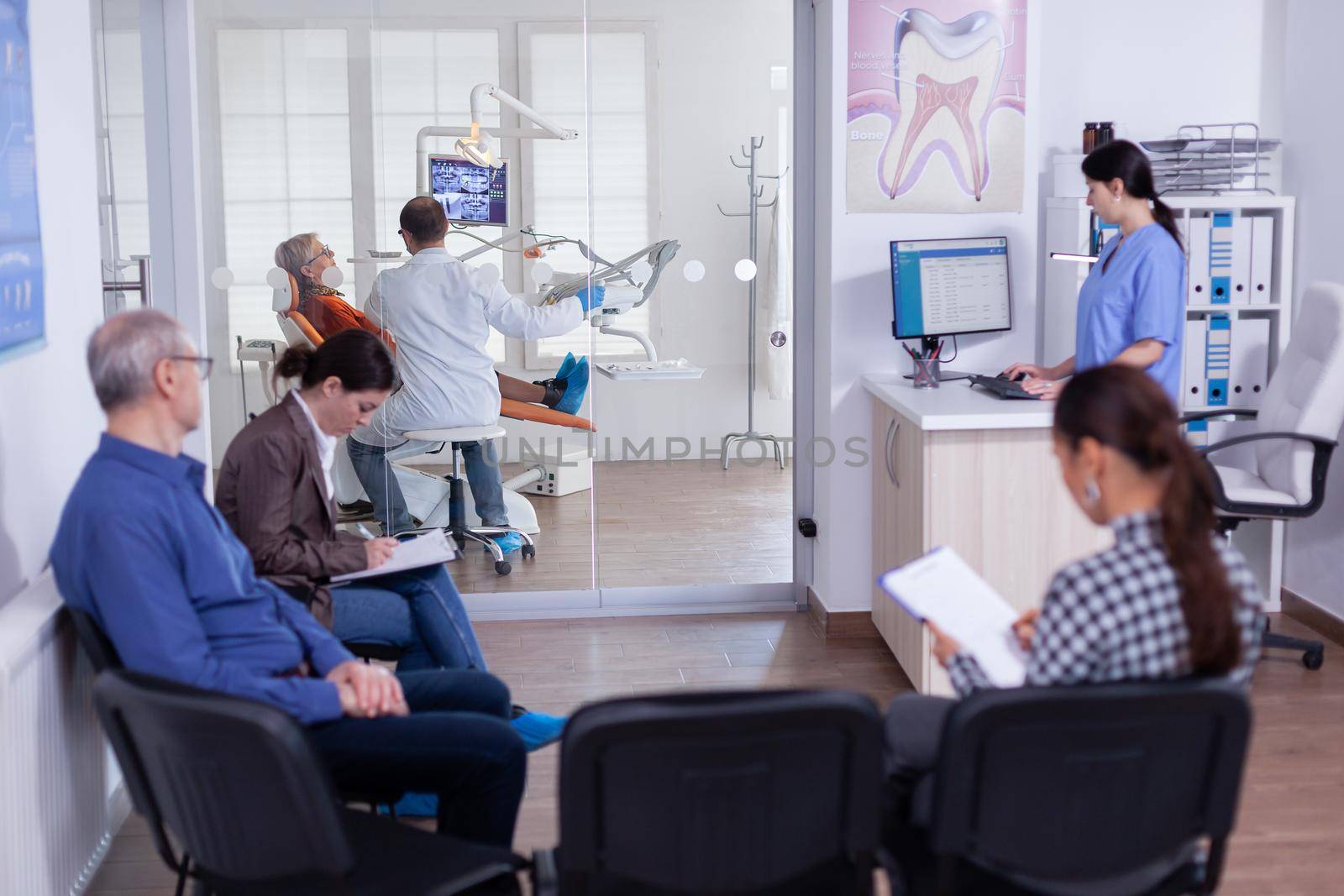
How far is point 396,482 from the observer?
15.0 ft

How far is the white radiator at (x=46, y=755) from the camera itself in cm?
207

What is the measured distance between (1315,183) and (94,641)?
4060mm

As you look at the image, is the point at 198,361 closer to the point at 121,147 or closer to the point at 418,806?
the point at 418,806

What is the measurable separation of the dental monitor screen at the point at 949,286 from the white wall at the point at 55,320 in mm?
2310

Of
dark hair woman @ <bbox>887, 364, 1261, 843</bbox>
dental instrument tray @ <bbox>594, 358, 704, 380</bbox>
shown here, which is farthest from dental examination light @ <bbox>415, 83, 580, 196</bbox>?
dark hair woman @ <bbox>887, 364, 1261, 843</bbox>

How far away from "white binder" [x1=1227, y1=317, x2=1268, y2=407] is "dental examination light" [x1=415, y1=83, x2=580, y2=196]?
2441 mm

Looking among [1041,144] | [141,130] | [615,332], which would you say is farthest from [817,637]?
[141,130]

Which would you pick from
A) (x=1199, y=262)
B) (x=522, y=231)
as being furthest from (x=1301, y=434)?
(x=522, y=231)

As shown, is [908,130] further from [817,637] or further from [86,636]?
[86,636]

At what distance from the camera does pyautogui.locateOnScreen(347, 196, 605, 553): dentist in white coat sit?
4.44 m

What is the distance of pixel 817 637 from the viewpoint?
4.49 meters

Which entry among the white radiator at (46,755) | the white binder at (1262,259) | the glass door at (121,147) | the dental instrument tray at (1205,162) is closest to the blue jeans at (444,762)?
the white radiator at (46,755)

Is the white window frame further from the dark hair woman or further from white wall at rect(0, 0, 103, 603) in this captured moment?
the dark hair woman

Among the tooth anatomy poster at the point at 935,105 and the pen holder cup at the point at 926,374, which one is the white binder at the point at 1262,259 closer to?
the tooth anatomy poster at the point at 935,105
